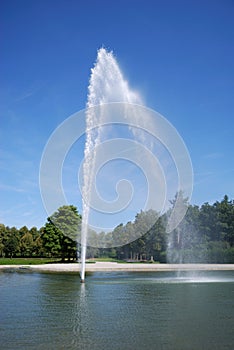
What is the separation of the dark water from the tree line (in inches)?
1114

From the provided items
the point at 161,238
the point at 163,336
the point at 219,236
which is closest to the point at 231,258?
the point at 219,236

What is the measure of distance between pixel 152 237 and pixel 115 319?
49.1m

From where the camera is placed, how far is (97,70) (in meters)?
25.3

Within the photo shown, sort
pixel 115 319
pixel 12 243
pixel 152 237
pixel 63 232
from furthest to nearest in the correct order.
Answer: pixel 12 243
pixel 152 237
pixel 63 232
pixel 115 319

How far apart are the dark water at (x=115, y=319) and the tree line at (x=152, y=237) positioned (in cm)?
2830

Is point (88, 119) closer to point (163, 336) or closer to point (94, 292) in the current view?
point (94, 292)

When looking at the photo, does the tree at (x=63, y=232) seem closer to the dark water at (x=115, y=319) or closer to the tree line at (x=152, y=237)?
the tree line at (x=152, y=237)

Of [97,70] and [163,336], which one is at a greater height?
[97,70]

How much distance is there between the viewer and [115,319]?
12.4m

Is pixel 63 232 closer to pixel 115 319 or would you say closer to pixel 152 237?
pixel 152 237

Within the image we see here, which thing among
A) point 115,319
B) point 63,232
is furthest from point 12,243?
point 115,319

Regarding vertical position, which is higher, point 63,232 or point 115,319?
point 63,232

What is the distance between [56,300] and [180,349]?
8.43 m

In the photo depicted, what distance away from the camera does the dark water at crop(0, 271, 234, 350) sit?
9.62 m
